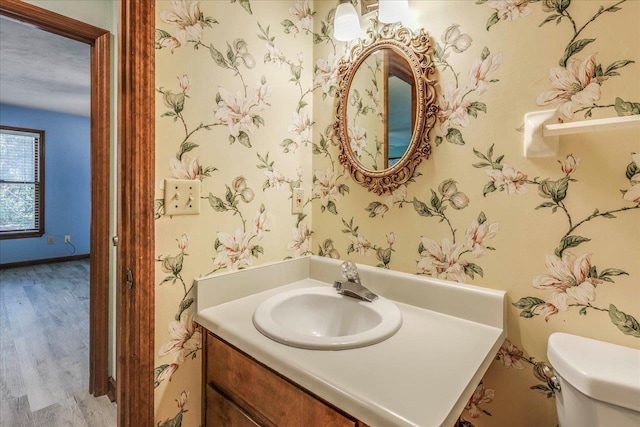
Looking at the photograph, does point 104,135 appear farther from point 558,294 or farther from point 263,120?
point 558,294

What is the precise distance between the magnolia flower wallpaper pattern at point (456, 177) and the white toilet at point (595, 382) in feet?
0.21

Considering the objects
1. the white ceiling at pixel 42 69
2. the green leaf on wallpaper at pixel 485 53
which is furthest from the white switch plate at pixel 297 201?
the white ceiling at pixel 42 69

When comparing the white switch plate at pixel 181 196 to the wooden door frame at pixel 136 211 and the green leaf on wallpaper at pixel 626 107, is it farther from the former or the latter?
the green leaf on wallpaper at pixel 626 107

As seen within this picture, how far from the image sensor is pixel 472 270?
0.90 meters

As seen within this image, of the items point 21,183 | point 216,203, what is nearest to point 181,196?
point 216,203

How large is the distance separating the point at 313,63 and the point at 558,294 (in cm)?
117

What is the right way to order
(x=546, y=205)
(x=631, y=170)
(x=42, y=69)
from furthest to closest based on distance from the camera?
1. (x=42, y=69)
2. (x=546, y=205)
3. (x=631, y=170)

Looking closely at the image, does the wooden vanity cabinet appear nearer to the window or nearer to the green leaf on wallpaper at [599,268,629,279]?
the green leaf on wallpaper at [599,268,629,279]

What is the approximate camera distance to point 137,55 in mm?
809

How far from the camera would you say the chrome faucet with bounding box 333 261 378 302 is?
98cm

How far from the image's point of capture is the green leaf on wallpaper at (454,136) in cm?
91

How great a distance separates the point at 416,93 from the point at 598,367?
0.83m

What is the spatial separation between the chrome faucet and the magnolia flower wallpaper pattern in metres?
0.13

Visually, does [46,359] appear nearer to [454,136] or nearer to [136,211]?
[136,211]
